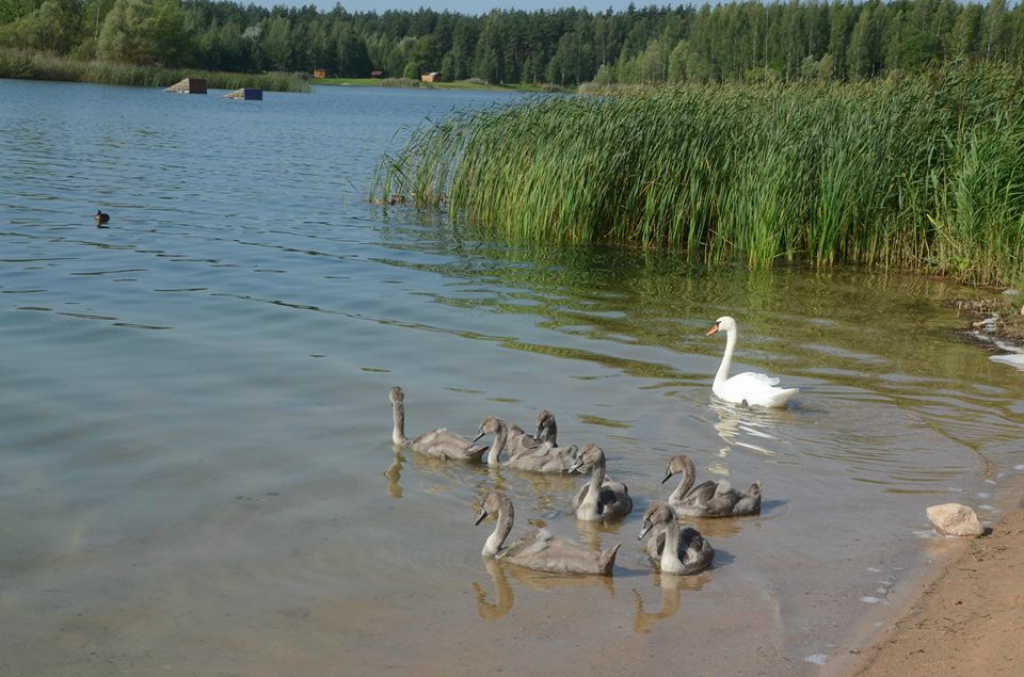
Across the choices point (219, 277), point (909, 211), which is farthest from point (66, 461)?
point (909, 211)

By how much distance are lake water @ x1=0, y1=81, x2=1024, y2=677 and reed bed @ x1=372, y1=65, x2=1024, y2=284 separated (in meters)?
0.76

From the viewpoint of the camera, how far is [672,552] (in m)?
6.50

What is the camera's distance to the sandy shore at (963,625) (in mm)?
5090

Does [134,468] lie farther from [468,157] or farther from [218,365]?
[468,157]

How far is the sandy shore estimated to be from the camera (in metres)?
5.09

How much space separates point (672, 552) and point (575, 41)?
113988mm

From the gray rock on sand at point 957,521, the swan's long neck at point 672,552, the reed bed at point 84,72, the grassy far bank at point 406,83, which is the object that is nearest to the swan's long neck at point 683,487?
the swan's long neck at point 672,552

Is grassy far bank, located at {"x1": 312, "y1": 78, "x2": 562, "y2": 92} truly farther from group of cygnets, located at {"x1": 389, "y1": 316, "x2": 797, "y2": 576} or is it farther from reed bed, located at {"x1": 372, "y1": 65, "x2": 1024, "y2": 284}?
group of cygnets, located at {"x1": 389, "y1": 316, "x2": 797, "y2": 576}

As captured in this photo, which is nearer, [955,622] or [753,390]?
[955,622]

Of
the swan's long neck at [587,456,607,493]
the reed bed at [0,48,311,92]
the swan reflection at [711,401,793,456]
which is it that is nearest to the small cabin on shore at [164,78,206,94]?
the reed bed at [0,48,311,92]

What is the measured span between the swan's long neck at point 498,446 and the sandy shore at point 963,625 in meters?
3.10

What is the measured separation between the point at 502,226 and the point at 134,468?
41.3ft

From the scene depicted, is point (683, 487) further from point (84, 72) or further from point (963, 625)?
point (84, 72)

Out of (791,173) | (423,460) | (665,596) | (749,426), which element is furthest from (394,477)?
(791,173)
